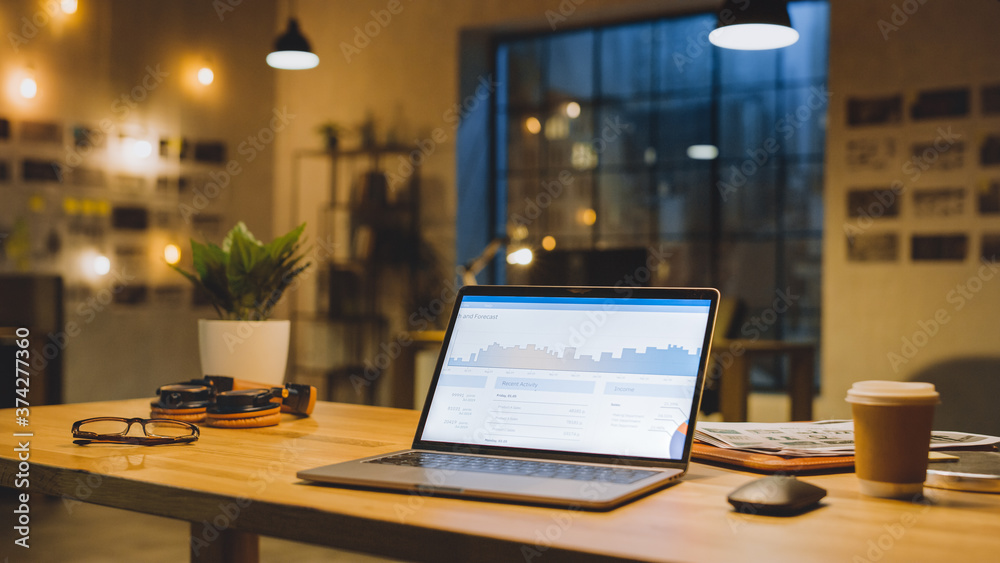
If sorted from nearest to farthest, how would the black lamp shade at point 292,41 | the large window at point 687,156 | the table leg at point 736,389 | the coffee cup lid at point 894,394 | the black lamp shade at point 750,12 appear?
the coffee cup lid at point 894,394, the black lamp shade at point 750,12, the table leg at point 736,389, the black lamp shade at point 292,41, the large window at point 687,156

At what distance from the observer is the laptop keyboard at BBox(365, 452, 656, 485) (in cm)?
85

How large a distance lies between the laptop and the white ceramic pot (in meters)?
0.59

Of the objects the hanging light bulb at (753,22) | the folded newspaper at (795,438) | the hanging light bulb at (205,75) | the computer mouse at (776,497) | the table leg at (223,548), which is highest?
the hanging light bulb at (205,75)

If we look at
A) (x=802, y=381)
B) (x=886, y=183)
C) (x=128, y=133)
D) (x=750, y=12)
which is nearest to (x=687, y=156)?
(x=886, y=183)

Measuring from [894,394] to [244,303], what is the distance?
47.0 inches

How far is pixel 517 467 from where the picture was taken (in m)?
0.90

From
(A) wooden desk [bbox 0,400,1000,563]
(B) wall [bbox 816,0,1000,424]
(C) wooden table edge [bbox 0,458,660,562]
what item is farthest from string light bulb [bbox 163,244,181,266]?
(C) wooden table edge [bbox 0,458,660,562]

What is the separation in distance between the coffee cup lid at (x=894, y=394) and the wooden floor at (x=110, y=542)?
2.23m

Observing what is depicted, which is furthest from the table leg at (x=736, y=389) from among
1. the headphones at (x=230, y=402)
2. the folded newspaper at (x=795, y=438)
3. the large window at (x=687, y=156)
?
the headphones at (x=230, y=402)

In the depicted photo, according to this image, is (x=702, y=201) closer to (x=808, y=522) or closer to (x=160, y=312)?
(x=160, y=312)

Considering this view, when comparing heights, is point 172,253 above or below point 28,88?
below

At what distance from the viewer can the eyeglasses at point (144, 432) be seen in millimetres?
1105

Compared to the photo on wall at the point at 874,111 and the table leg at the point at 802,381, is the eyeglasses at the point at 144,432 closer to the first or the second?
the table leg at the point at 802,381

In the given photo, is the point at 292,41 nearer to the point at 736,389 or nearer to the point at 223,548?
the point at 736,389
